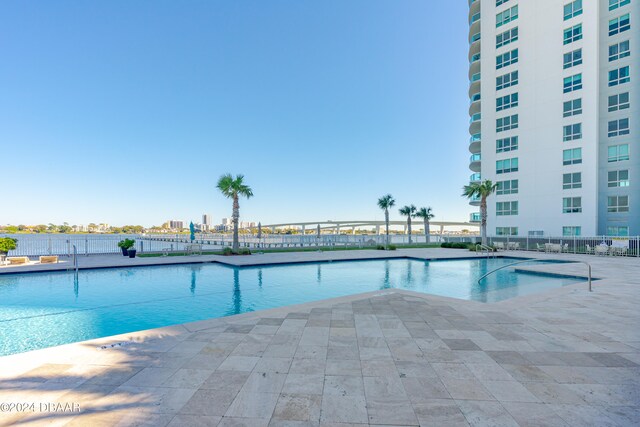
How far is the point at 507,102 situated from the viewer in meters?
28.8

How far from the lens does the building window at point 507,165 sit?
28219 millimetres

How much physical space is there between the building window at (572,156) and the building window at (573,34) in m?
9.77

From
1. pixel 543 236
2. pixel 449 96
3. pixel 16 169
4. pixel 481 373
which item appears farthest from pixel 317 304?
pixel 16 169

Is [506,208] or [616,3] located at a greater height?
[616,3]

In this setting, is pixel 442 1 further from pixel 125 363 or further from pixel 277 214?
pixel 277 214

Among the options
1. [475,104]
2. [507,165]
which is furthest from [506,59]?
[507,165]

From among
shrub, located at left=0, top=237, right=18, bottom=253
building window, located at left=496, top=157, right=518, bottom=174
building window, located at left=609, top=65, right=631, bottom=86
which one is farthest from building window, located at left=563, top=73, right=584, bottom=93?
shrub, located at left=0, top=237, right=18, bottom=253

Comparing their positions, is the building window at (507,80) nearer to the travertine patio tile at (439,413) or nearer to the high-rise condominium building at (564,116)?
the high-rise condominium building at (564,116)

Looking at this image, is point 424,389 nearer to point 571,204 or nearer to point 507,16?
point 571,204

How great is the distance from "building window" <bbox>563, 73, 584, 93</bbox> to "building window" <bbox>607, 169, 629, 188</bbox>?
Answer: 8.12 metres

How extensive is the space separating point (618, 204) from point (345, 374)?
33253 mm

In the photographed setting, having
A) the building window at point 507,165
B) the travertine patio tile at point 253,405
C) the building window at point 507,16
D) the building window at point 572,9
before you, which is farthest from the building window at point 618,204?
the travertine patio tile at point 253,405

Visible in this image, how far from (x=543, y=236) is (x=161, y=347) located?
3017cm

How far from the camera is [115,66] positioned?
765 inches
